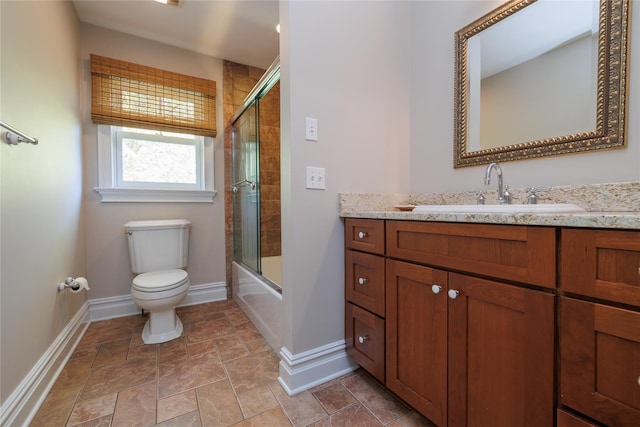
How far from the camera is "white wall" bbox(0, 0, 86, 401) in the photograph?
110 cm

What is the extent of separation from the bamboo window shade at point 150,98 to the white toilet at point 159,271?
0.87m

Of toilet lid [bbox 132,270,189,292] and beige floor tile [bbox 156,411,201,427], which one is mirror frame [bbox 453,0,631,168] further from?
toilet lid [bbox 132,270,189,292]

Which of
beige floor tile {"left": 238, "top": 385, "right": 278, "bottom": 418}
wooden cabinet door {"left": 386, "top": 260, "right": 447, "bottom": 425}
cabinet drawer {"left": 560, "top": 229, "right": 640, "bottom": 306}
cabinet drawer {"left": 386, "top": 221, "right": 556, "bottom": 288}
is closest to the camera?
cabinet drawer {"left": 560, "top": 229, "right": 640, "bottom": 306}

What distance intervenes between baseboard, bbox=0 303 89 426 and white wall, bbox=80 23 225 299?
0.51 meters

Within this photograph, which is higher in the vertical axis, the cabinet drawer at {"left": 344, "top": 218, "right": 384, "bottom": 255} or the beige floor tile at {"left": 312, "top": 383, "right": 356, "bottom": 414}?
the cabinet drawer at {"left": 344, "top": 218, "right": 384, "bottom": 255}

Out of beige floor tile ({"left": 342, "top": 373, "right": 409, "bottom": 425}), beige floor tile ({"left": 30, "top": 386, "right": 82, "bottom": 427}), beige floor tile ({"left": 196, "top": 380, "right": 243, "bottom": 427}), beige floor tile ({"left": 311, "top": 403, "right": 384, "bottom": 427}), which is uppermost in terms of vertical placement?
beige floor tile ({"left": 30, "top": 386, "right": 82, "bottom": 427})

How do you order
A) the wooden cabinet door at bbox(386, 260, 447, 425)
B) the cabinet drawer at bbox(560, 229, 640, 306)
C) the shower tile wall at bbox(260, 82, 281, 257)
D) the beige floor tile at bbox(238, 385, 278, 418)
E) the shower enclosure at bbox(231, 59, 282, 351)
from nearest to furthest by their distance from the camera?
the cabinet drawer at bbox(560, 229, 640, 306) < the wooden cabinet door at bbox(386, 260, 447, 425) < the beige floor tile at bbox(238, 385, 278, 418) < the shower enclosure at bbox(231, 59, 282, 351) < the shower tile wall at bbox(260, 82, 281, 257)

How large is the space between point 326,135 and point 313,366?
48.0 inches

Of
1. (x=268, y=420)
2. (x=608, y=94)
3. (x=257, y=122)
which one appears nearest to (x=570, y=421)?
(x=268, y=420)

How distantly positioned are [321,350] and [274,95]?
189 cm

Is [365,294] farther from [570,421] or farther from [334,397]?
[570,421]

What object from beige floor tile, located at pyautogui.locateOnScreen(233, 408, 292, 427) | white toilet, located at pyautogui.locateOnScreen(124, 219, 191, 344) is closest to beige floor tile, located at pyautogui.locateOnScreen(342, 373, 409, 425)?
beige floor tile, located at pyautogui.locateOnScreen(233, 408, 292, 427)

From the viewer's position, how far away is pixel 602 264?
608mm

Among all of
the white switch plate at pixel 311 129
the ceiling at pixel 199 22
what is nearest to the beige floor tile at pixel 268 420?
the white switch plate at pixel 311 129
